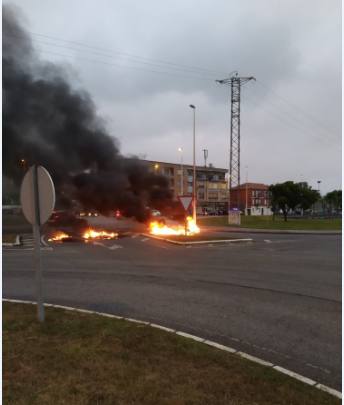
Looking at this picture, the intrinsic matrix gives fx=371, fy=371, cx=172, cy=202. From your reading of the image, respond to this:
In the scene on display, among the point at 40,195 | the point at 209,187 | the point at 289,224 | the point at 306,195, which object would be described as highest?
the point at 209,187

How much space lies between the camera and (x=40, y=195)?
4.82m

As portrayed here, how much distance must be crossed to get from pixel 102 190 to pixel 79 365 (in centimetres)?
2094

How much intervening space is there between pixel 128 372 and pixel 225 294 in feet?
12.8

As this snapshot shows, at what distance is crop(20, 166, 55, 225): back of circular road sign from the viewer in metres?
4.76

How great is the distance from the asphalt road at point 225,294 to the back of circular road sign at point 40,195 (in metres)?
1.97

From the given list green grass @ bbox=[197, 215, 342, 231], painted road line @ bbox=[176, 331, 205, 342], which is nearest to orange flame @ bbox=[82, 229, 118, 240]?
green grass @ bbox=[197, 215, 342, 231]

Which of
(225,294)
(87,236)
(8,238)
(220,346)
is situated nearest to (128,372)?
(220,346)

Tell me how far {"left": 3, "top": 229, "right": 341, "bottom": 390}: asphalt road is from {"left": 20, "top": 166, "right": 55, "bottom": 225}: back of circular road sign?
6.45 ft

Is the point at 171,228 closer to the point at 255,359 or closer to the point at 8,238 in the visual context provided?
the point at 8,238

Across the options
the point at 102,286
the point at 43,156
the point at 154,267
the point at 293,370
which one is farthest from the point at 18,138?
the point at 293,370

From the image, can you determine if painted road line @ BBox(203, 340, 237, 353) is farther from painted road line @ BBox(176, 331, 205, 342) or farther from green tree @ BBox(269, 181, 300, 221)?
green tree @ BBox(269, 181, 300, 221)

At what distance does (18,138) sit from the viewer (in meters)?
25.0

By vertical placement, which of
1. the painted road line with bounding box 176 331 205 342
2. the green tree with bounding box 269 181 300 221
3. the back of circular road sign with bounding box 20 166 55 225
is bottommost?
the painted road line with bounding box 176 331 205 342

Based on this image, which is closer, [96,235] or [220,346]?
[220,346]
